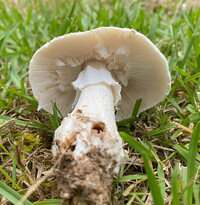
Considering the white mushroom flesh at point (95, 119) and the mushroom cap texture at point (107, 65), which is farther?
the mushroom cap texture at point (107, 65)

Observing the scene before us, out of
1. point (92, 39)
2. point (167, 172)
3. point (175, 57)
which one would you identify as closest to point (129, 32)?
point (92, 39)

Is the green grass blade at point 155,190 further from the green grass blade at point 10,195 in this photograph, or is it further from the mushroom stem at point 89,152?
the green grass blade at point 10,195

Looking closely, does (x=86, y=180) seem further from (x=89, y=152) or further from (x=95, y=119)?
(x=95, y=119)

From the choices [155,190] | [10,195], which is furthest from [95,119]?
[10,195]

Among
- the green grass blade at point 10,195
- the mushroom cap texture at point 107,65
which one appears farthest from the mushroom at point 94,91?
the green grass blade at point 10,195

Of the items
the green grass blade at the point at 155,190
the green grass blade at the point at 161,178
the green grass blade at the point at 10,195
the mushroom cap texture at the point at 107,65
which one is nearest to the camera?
the green grass blade at the point at 155,190

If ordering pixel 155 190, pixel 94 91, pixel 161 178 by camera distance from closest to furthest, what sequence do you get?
pixel 155 190, pixel 161 178, pixel 94 91

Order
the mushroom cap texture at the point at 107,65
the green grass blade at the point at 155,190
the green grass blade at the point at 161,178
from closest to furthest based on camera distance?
1. the green grass blade at the point at 155,190
2. the green grass blade at the point at 161,178
3. the mushroom cap texture at the point at 107,65
